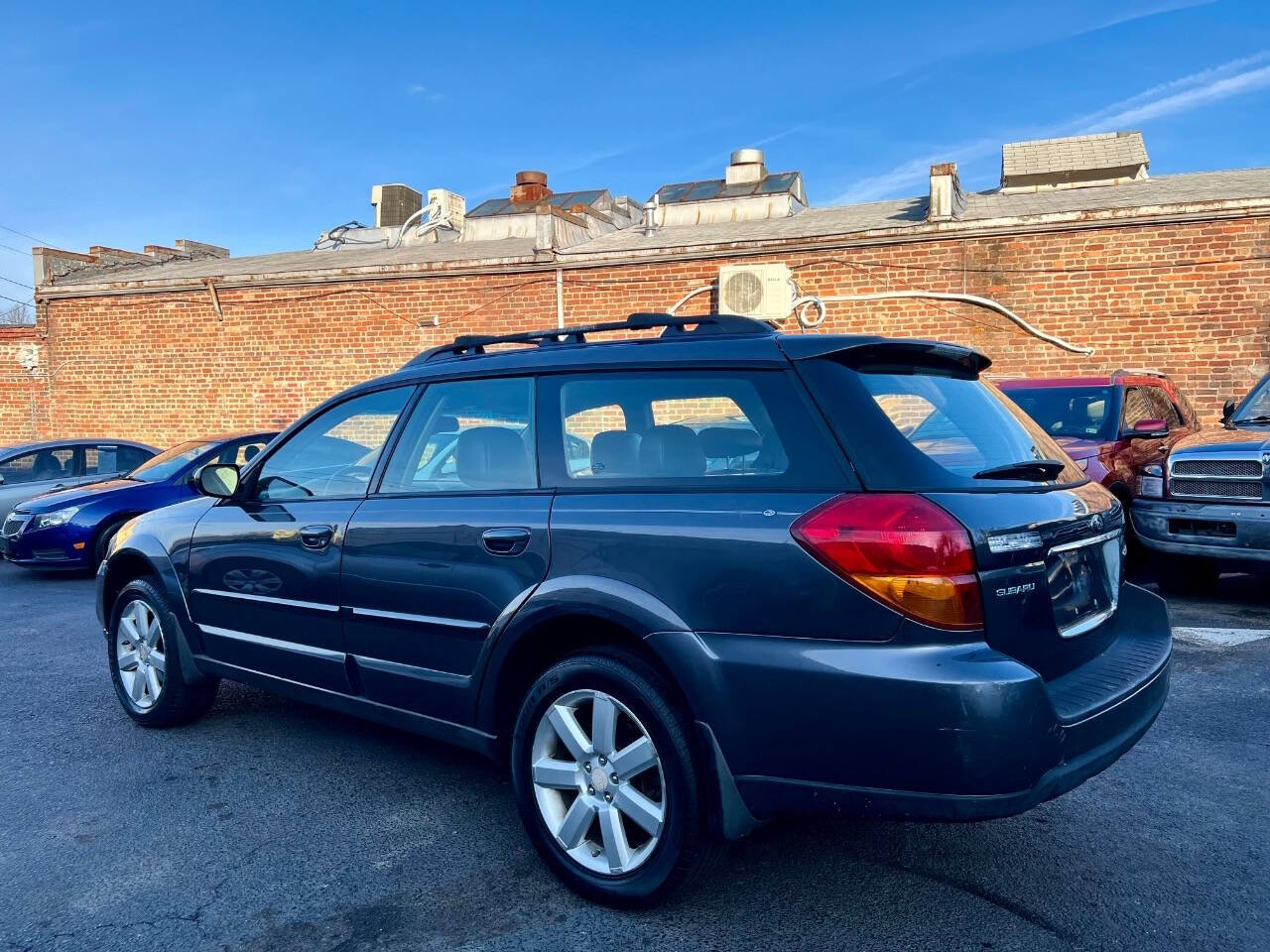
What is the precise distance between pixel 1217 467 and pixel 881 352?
206 inches

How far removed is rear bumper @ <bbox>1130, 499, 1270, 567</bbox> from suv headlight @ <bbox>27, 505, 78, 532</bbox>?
950 cm

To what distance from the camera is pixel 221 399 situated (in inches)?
746

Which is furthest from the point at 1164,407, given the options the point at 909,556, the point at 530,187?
the point at 530,187

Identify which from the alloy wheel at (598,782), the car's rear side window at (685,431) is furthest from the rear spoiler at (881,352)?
the alloy wheel at (598,782)

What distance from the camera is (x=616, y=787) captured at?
3.04 m

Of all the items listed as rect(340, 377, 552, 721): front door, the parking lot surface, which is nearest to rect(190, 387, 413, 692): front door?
rect(340, 377, 552, 721): front door

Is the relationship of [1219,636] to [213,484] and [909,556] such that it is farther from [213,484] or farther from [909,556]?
[213,484]

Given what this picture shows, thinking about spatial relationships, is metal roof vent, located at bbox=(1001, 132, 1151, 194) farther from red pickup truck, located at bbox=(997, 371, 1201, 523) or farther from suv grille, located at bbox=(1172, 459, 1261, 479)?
suv grille, located at bbox=(1172, 459, 1261, 479)

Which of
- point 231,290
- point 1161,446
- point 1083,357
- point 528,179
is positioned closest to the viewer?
point 1161,446

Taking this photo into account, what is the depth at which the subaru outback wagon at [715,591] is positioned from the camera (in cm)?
260

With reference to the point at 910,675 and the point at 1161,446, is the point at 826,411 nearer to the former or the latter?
the point at 910,675

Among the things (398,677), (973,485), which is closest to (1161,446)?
(973,485)

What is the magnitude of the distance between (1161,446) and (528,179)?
1917cm

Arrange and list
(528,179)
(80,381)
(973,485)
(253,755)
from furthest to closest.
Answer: (528,179) → (80,381) → (253,755) → (973,485)
